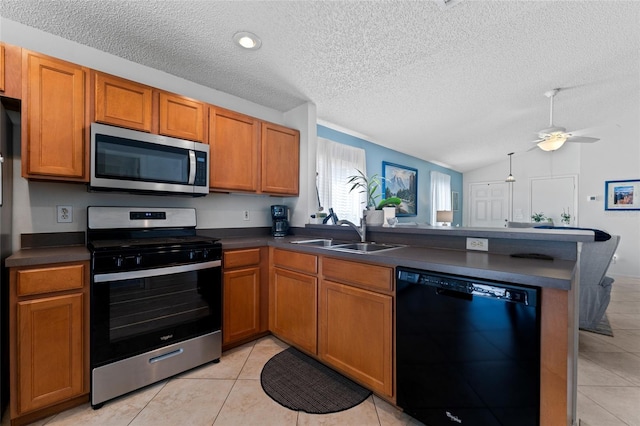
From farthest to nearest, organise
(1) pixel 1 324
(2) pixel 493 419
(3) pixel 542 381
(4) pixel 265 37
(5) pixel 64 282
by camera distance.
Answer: (4) pixel 265 37, (5) pixel 64 282, (1) pixel 1 324, (2) pixel 493 419, (3) pixel 542 381

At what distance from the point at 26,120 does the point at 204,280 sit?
56.0 inches

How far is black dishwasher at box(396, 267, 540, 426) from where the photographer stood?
106cm

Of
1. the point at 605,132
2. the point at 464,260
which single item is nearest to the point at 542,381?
the point at 464,260

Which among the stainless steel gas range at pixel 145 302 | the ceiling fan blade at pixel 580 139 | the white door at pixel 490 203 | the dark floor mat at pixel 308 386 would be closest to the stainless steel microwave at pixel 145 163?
the stainless steel gas range at pixel 145 302

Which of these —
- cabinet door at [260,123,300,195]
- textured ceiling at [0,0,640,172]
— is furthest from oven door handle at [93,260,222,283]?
textured ceiling at [0,0,640,172]

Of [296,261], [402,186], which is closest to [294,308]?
[296,261]

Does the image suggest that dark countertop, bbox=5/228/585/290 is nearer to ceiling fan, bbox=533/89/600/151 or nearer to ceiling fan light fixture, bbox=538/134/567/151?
ceiling fan, bbox=533/89/600/151

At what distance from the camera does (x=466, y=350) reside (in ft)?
3.98

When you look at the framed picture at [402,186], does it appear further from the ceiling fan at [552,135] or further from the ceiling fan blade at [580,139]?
the ceiling fan blade at [580,139]

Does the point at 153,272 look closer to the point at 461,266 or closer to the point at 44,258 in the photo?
the point at 44,258

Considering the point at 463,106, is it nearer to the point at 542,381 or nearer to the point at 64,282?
the point at 542,381

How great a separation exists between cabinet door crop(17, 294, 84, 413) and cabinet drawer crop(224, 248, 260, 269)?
0.89 meters

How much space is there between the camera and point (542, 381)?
3.38 feet

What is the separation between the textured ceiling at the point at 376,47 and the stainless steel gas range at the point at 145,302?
1.27 m
